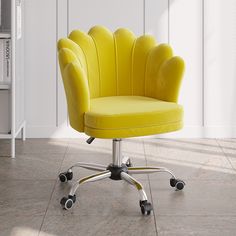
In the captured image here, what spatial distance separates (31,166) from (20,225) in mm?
1095

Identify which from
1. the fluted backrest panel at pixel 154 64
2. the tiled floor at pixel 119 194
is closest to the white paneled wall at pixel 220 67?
the tiled floor at pixel 119 194

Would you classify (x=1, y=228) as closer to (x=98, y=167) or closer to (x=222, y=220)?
(x=98, y=167)

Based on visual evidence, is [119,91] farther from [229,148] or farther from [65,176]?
[229,148]

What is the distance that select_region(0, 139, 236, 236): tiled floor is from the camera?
2.60m

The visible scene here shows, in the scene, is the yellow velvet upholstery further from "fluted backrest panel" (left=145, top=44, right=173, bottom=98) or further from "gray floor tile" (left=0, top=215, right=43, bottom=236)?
"gray floor tile" (left=0, top=215, right=43, bottom=236)

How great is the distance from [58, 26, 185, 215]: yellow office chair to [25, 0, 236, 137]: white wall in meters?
1.09

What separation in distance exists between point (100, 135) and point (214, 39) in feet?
6.62

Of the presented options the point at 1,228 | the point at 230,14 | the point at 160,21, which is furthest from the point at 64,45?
the point at 230,14

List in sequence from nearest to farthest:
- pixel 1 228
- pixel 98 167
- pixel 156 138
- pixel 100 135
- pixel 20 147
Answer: pixel 1 228 < pixel 100 135 < pixel 98 167 < pixel 20 147 < pixel 156 138

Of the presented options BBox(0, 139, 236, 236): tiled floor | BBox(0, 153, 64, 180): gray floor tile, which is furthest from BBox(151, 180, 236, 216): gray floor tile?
BBox(0, 153, 64, 180): gray floor tile

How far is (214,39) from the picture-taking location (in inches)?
177

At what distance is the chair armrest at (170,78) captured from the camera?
9.96 feet

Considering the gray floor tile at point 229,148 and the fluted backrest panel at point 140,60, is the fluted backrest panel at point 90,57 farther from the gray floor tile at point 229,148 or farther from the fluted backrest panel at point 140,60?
the gray floor tile at point 229,148

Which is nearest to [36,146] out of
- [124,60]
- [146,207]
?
[124,60]
